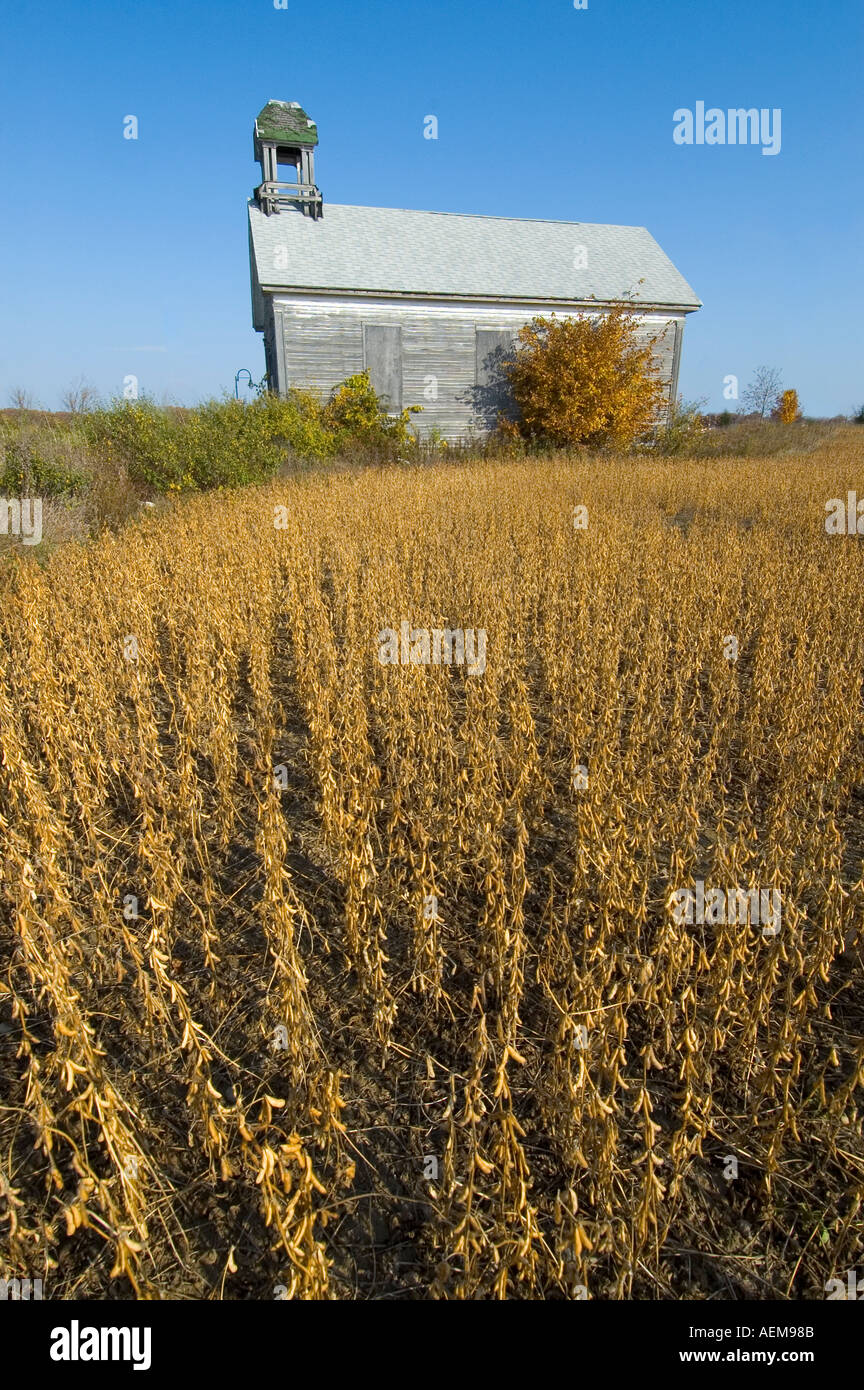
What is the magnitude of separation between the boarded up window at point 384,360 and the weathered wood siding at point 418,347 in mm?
27

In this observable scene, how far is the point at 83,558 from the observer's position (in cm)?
777

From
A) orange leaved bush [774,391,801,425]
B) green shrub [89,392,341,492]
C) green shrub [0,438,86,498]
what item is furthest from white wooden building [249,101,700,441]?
orange leaved bush [774,391,801,425]

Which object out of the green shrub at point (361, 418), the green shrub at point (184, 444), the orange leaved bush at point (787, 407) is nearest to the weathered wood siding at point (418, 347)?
the green shrub at point (361, 418)

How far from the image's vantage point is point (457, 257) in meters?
20.2

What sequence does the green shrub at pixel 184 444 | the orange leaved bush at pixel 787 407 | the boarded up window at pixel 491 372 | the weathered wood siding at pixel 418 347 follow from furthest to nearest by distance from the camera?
the orange leaved bush at pixel 787 407 < the boarded up window at pixel 491 372 < the weathered wood siding at pixel 418 347 < the green shrub at pixel 184 444

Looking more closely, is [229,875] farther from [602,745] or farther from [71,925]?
[602,745]

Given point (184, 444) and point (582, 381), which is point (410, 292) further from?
point (184, 444)

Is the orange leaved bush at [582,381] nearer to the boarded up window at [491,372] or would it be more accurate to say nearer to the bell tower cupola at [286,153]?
the boarded up window at [491,372]

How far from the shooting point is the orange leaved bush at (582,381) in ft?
59.6

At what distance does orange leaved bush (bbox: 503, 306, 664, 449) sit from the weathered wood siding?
77 cm

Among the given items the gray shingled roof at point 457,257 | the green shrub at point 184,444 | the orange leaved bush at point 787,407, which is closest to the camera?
the green shrub at point 184,444

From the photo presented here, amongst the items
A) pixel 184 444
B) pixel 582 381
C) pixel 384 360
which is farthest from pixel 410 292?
pixel 184 444

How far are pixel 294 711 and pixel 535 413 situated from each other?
16.3m

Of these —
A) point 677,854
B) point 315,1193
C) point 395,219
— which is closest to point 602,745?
point 677,854
